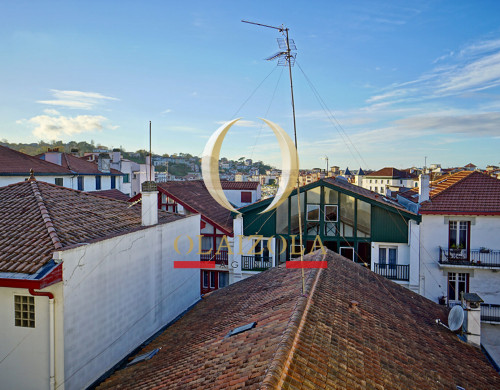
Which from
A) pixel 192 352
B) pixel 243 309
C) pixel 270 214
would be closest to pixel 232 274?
pixel 270 214

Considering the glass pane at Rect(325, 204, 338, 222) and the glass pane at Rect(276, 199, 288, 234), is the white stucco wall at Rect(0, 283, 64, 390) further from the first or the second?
the glass pane at Rect(325, 204, 338, 222)

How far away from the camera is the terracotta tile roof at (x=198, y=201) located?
2283 cm

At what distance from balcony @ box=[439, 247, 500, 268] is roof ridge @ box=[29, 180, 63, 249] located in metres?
16.9

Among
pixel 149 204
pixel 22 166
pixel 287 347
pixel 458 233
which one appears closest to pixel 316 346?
pixel 287 347

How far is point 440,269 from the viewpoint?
62.1 feet

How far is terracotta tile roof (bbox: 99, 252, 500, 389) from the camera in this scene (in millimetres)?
5805

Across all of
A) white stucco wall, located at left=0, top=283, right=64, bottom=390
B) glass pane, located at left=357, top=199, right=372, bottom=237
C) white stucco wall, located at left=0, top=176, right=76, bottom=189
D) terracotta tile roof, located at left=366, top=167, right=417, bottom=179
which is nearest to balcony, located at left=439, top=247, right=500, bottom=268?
glass pane, located at left=357, top=199, right=372, bottom=237

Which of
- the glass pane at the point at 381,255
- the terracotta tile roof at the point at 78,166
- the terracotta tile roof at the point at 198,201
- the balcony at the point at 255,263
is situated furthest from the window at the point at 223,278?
the terracotta tile roof at the point at 78,166

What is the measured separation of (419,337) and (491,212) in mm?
12307

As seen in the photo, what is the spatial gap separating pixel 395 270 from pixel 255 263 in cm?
704

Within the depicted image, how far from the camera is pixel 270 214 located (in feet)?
65.6

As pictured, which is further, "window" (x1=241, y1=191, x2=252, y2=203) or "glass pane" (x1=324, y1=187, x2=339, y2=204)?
"window" (x1=241, y1=191, x2=252, y2=203)

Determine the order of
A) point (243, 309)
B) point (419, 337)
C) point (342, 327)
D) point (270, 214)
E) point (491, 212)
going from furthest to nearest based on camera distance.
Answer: point (270, 214), point (491, 212), point (243, 309), point (419, 337), point (342, 327)

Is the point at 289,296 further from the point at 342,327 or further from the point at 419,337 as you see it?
the point at 419,337
